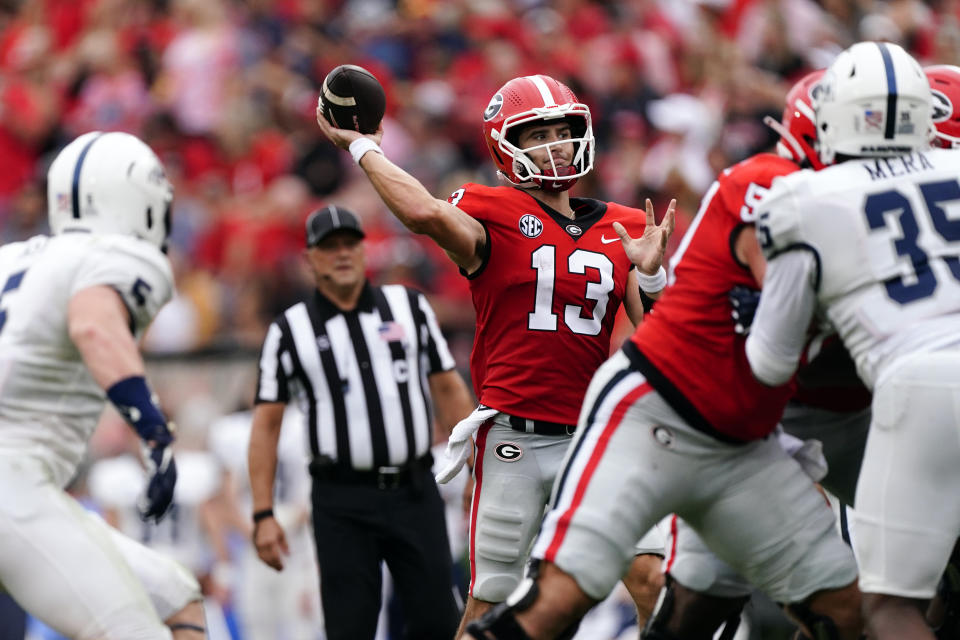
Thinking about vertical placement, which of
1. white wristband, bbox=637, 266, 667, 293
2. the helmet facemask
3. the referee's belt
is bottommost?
the referee's belt

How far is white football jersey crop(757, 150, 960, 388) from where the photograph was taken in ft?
12.9

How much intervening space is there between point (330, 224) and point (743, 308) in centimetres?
280

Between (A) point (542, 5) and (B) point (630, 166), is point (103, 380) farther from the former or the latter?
(A) point (542, 5)

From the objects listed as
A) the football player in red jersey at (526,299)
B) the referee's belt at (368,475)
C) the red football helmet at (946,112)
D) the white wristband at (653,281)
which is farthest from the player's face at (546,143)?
the referee's belt at (368,475)

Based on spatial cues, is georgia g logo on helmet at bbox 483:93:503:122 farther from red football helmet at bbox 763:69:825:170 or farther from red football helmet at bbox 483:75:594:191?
red football helmet at bbox 763:69:825:170

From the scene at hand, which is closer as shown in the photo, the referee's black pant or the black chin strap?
the black chin strap

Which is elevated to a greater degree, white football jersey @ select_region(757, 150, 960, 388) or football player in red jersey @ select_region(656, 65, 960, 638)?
white football jersey @ select_region(757, 150, 960, 388)

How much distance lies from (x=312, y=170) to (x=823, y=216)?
24.6 ft

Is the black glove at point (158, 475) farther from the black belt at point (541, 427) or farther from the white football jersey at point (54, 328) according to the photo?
the black belt at point (541, 427)

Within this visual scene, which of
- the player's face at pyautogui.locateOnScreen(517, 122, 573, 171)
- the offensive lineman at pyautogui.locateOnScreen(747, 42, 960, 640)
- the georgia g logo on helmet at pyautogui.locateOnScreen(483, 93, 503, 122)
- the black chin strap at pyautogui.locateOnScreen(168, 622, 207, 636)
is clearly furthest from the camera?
the georgia g logo on helmet at pyautogui.locateOnScreen(483, 93, 503, 122)

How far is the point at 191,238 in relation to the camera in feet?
36.2

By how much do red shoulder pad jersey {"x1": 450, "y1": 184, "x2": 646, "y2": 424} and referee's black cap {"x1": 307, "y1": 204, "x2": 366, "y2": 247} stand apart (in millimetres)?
1584

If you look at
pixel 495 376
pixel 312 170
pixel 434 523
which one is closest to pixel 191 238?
pixel 312 170

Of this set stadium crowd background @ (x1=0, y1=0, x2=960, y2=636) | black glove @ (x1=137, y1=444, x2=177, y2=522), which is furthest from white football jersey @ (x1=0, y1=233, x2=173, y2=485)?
stadium crowd background @ (x1=0, y1=0, x2=960, y2=636)
